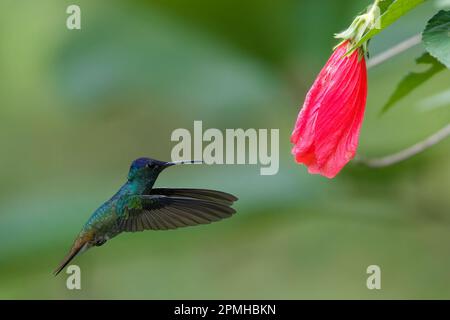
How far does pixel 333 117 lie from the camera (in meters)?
0.80

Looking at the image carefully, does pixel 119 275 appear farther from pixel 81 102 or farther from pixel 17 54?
pixel 17 54

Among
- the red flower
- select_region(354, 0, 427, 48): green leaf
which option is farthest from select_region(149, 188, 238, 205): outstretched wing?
select_region(354, 0, 427, 48): green leaf

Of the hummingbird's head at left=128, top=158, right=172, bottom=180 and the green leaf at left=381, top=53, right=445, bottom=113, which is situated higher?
the green leaf at left=381, top=53, right=445, bottom=113

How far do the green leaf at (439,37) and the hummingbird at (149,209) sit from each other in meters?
0.33

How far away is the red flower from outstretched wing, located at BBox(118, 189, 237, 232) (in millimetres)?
145

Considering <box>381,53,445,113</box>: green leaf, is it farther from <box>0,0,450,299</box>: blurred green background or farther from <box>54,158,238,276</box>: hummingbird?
<box>0,0,450,299</box>: blurred green background

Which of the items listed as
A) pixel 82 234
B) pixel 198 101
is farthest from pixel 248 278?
pixel 82 234

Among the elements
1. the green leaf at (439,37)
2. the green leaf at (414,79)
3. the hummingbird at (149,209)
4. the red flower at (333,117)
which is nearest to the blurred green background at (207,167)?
the hummingbird at (149,209)

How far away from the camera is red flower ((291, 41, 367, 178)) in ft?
2.58

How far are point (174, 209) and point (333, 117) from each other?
11.1 inches

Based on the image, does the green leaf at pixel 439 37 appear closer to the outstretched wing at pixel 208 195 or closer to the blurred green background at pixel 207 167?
the outstretched wing at pixel 208 195

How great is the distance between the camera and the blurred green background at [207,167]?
168 centimetres

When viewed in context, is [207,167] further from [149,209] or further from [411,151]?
[149,209]

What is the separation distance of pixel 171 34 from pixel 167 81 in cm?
13
